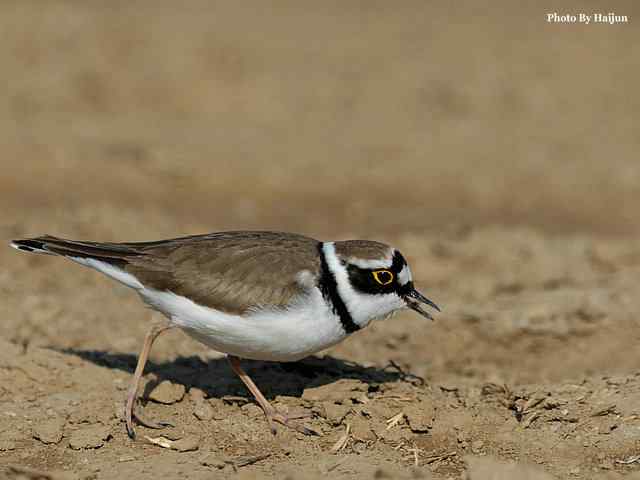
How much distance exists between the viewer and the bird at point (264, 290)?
21.3ft

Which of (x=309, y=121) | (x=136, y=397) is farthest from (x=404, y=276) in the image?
(x=309, y=121)

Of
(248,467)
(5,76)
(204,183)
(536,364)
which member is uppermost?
(5,76)

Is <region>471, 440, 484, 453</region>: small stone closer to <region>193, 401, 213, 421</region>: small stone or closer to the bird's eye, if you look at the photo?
the bird's eye

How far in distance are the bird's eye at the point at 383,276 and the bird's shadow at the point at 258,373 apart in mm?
944

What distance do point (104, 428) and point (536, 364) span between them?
4362 mm

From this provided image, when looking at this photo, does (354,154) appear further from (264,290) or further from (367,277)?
(264,290)

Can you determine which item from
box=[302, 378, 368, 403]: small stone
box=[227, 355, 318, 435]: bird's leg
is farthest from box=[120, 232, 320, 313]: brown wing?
box=[302, 378, 368, 403]: small stone

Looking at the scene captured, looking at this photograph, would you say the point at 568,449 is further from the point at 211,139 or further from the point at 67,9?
the point at 67,9

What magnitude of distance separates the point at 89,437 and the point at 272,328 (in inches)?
58.6

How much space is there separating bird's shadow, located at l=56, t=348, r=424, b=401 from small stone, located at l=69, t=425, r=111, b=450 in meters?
0.60

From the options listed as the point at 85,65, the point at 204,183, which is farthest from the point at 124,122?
the point at 204,183

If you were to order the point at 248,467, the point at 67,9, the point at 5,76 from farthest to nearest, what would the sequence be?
1. the point at 67,9
2. the point at 5,76
3. the point at 248,467

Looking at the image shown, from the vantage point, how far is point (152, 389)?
7.21 metres

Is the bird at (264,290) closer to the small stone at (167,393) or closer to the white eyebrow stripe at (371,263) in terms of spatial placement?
the white eyebrow stripe at (371,263)
